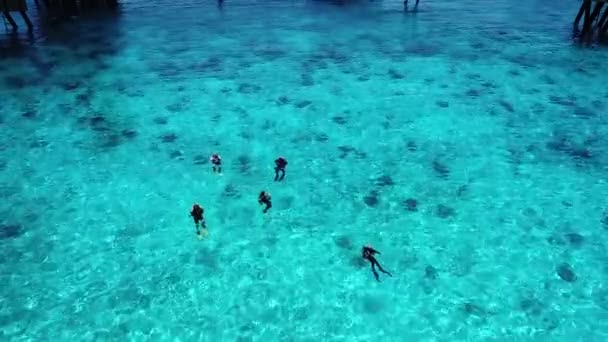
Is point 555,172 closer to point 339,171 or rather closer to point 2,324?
point 339,171

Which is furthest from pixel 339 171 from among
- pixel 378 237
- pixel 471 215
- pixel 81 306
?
pixel 81 306

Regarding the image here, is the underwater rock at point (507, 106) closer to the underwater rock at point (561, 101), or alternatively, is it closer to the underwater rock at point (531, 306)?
the underwater rock at point (561, 101)

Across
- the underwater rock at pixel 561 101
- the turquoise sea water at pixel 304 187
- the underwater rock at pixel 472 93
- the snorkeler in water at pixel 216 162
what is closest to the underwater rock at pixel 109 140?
the turquoise sea water at pixel 304 187

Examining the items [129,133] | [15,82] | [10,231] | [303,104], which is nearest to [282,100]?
[303,104]

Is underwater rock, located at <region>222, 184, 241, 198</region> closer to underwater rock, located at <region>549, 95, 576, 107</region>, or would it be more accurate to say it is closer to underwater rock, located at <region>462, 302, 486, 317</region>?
underwater rock, located at <region>462, 302, 486, 317</region>

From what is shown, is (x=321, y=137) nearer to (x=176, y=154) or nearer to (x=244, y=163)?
(x=244, y=163)

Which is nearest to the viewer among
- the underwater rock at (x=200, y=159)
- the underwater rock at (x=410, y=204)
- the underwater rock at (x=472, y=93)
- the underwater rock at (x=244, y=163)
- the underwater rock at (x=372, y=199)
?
the underwater rock at (x=410, y=204)
